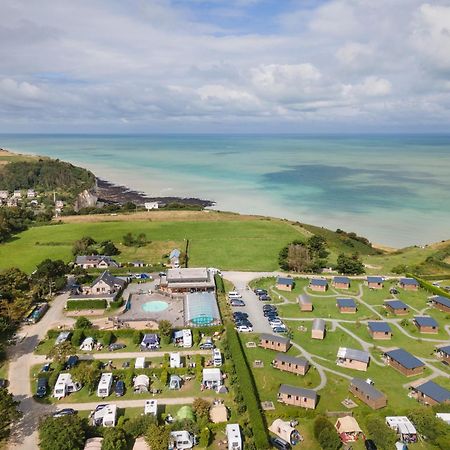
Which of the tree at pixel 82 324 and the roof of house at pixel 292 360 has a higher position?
the tree at pixel 82 324

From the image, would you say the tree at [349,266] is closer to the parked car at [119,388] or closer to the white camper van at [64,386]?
the parked car at [119,388]

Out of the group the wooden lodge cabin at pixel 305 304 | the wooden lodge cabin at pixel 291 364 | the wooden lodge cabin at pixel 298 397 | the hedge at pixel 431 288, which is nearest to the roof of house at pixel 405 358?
the wooden lodge cabin at pixel 291 364

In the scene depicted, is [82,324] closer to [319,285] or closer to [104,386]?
[104,386]

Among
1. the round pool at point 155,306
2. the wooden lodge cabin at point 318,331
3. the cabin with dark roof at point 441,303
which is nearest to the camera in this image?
the wooden lodge cabin at point 318,331

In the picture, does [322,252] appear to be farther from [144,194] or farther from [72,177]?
[72,177]

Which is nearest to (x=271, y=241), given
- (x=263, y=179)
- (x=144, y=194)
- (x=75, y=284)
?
(x=75, y=284)

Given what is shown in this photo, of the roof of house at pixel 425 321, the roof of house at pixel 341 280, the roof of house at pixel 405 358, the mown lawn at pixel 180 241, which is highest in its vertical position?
the mown lawn at pixel 180 241

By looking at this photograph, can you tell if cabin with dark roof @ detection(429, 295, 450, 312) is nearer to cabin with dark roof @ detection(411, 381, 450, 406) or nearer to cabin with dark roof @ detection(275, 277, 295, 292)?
cabin with dark roof @ detection(275, 277, 295, 292)
